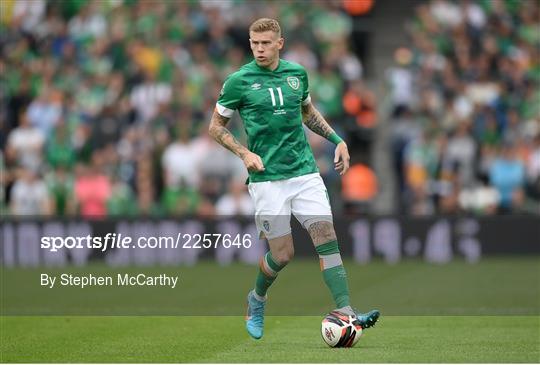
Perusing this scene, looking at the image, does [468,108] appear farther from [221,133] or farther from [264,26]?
[264,26]

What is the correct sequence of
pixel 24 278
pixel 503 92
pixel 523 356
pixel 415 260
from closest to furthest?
A: pixel 523 356 < pixel 24 278 < pixel 415 260 < pixel 503 92

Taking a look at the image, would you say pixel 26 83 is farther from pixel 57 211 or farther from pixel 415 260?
pixel 415 260

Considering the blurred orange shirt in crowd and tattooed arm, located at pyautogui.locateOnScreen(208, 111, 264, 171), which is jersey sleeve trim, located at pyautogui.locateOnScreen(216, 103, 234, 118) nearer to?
tattooed arm, located at pyautogui.locateOnScreen(208, 111, 264, 171)

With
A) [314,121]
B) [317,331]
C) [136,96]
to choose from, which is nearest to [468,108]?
[136,96]

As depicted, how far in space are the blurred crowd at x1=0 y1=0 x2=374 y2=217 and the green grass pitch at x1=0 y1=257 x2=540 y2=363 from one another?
5.55 meters

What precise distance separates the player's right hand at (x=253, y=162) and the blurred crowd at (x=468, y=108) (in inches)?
501

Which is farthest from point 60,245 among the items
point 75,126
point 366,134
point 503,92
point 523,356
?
point 523,356

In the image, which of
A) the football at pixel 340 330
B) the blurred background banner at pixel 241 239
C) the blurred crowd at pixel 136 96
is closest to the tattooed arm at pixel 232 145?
the football at pixel 340 330

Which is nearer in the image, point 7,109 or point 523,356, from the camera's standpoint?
point 523,356

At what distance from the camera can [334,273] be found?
10.5 m

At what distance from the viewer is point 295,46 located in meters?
24.8

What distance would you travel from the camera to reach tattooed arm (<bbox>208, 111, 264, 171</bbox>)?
10359 millimetres

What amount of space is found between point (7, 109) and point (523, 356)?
1719 centimetres
